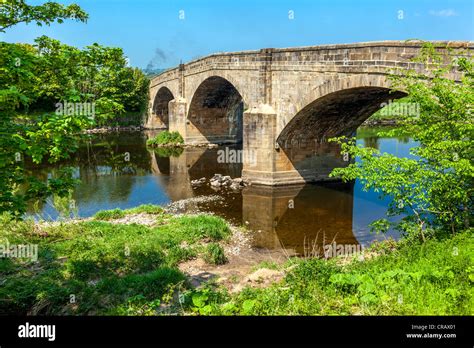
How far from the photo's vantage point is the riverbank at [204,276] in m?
7.36

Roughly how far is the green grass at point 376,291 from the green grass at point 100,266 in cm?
185

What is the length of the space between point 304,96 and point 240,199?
6584 mm

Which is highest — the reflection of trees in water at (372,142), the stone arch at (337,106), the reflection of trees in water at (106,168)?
the stone arch at (337,106)

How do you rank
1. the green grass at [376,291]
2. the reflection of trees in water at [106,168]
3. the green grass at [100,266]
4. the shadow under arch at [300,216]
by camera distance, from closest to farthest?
the green grass at [376,291] → the green grass at [100,266] → the shadow under arch at [300,216] → the reflection of trees in water at [106,168]

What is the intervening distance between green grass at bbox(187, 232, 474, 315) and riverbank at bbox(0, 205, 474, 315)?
0.02 metres

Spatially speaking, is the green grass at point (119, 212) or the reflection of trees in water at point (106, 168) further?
the reflection of trees in water at point (106, 168)

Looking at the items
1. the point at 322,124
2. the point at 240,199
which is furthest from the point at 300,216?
the point at 322,124

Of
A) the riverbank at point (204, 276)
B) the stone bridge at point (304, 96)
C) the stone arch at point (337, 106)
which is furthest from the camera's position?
the stone arch at point (337, 106)

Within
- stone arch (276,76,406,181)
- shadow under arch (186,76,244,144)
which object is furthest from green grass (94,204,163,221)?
shadow under arch (186,76,244,144)

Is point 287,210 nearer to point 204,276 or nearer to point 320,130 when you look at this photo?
point 320,130

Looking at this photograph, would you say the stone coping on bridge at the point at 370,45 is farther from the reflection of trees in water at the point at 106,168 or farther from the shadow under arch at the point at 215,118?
the shadow under arch at the point at 215,118

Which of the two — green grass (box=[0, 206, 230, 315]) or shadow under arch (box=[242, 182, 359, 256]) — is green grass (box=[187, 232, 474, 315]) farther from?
shadow under arch (box=[242, 182, 359, 256])

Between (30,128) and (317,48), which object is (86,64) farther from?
(317,48)

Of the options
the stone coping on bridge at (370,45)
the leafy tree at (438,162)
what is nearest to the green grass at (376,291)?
the leafy tree at (438,162)
